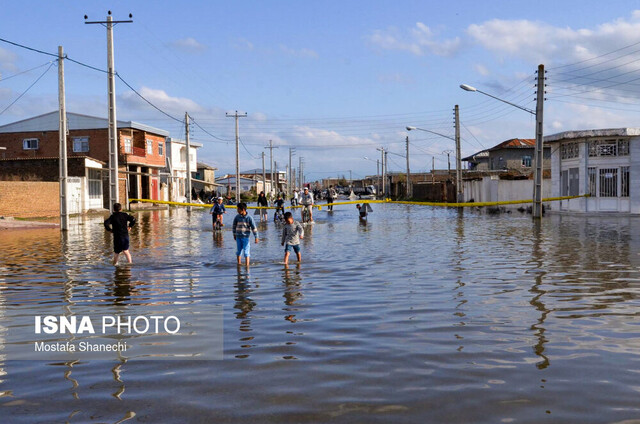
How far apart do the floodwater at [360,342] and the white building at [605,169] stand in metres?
21.4

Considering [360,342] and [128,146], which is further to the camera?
[128,146]

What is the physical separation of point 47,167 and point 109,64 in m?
18.9

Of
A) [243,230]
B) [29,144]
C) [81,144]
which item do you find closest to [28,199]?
[81,144]

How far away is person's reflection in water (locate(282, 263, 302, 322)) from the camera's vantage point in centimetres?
905

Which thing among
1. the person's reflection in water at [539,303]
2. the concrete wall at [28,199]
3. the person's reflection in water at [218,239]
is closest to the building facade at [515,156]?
the concrete wall at [28,199]

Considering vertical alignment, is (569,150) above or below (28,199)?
above

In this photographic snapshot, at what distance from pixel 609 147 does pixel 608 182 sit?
6.57 ft

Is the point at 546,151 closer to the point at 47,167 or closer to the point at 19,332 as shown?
the point at 47,167

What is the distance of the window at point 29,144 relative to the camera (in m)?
54.5

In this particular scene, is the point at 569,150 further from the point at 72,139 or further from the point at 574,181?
the point at 72,139

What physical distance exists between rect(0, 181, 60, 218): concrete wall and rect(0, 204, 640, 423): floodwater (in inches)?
838

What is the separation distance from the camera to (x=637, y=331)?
741cm

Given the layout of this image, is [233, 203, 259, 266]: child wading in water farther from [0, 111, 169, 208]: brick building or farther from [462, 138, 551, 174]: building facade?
[462, 138, 551, 174]: building facade

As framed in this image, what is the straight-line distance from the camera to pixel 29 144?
179 ft
